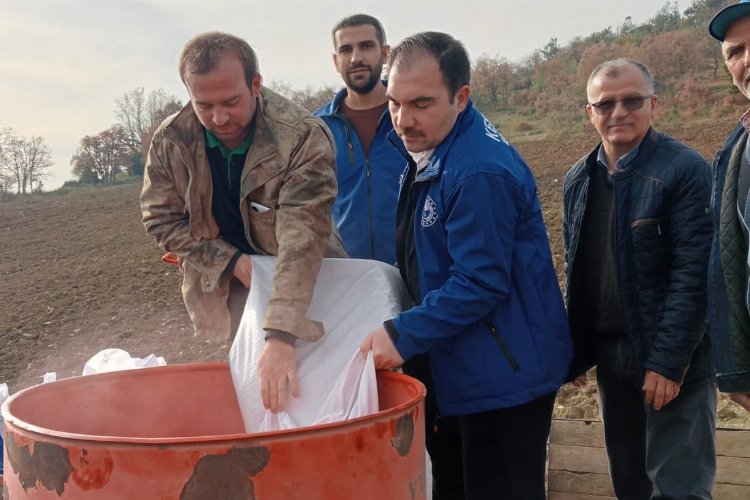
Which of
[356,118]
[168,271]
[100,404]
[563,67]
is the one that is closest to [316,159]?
[100,404]

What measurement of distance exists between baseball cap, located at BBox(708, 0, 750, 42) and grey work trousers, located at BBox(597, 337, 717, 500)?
989mm

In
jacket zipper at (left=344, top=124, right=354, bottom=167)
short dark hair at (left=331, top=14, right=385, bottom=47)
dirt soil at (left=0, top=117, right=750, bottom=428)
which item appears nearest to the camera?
jacket zipper at (left=344, top=124, right=354, bottom=167)

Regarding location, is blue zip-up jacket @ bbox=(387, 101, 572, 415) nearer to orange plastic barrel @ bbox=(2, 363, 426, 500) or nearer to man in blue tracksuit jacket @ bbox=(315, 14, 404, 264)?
orange plastic barrel @ bbox=(2, 363, 426, 500)

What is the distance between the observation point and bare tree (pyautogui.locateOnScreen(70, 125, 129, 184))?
34781 millimetres

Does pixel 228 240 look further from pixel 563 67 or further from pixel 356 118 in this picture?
pixel 563 67

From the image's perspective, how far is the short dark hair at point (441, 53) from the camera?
2.01m

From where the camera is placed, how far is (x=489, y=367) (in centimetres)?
196

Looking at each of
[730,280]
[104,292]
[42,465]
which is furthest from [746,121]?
[104,292]

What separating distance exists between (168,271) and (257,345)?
8193 millimetres

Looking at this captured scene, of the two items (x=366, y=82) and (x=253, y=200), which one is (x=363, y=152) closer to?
(x=366, y=82)

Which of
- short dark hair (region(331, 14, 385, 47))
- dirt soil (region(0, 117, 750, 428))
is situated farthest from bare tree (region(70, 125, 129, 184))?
short dark hair (region(331, 14, 385, 47))

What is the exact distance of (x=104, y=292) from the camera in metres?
8.99

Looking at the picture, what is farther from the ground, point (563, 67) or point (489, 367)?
point (563, 67)

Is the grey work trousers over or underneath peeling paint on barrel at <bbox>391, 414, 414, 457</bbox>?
underneath
